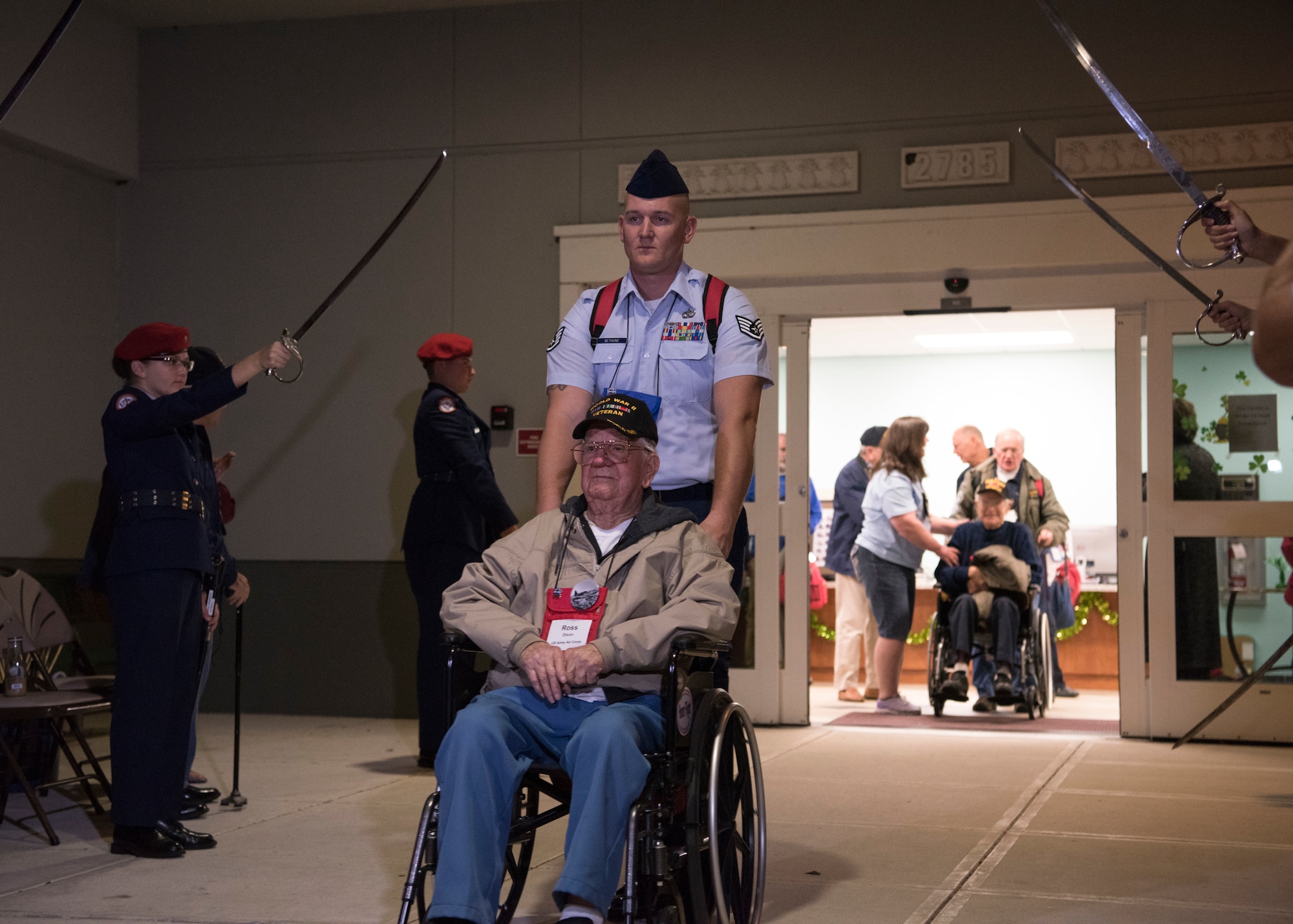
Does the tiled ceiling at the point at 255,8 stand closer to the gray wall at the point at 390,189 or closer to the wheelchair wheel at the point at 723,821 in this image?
the gray wall at the point at 390,189

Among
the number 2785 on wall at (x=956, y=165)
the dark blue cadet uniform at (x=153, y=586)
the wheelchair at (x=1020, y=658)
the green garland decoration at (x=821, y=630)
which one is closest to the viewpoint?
the dark blue cadet uniform at (x=153, y=586)

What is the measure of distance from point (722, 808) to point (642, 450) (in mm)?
720

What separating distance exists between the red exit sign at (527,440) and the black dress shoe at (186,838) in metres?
3.06

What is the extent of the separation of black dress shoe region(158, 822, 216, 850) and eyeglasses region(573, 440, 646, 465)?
5.70 ft

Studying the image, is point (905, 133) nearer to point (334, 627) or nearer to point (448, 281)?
point (448, 281)

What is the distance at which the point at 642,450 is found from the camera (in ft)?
8.73

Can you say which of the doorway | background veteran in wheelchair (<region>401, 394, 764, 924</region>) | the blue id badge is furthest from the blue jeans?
the doorway

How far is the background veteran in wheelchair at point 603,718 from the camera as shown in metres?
2.17

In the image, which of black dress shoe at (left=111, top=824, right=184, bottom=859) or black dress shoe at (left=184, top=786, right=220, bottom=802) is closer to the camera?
black dress shoe at (left=111, top=824, right=184, bottom=859)

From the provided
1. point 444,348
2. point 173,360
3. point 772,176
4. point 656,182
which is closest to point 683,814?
point 656,182

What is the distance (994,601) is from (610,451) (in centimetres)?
451

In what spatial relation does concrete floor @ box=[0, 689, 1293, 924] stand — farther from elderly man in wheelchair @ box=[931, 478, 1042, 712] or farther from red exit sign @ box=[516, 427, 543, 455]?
red exit sign @ box=[516, 427, 543, 455]

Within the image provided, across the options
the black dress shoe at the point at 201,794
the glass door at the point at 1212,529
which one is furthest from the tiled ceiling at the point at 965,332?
the black dress shoe at the point at 201,794

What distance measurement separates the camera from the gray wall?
6.14 metres
